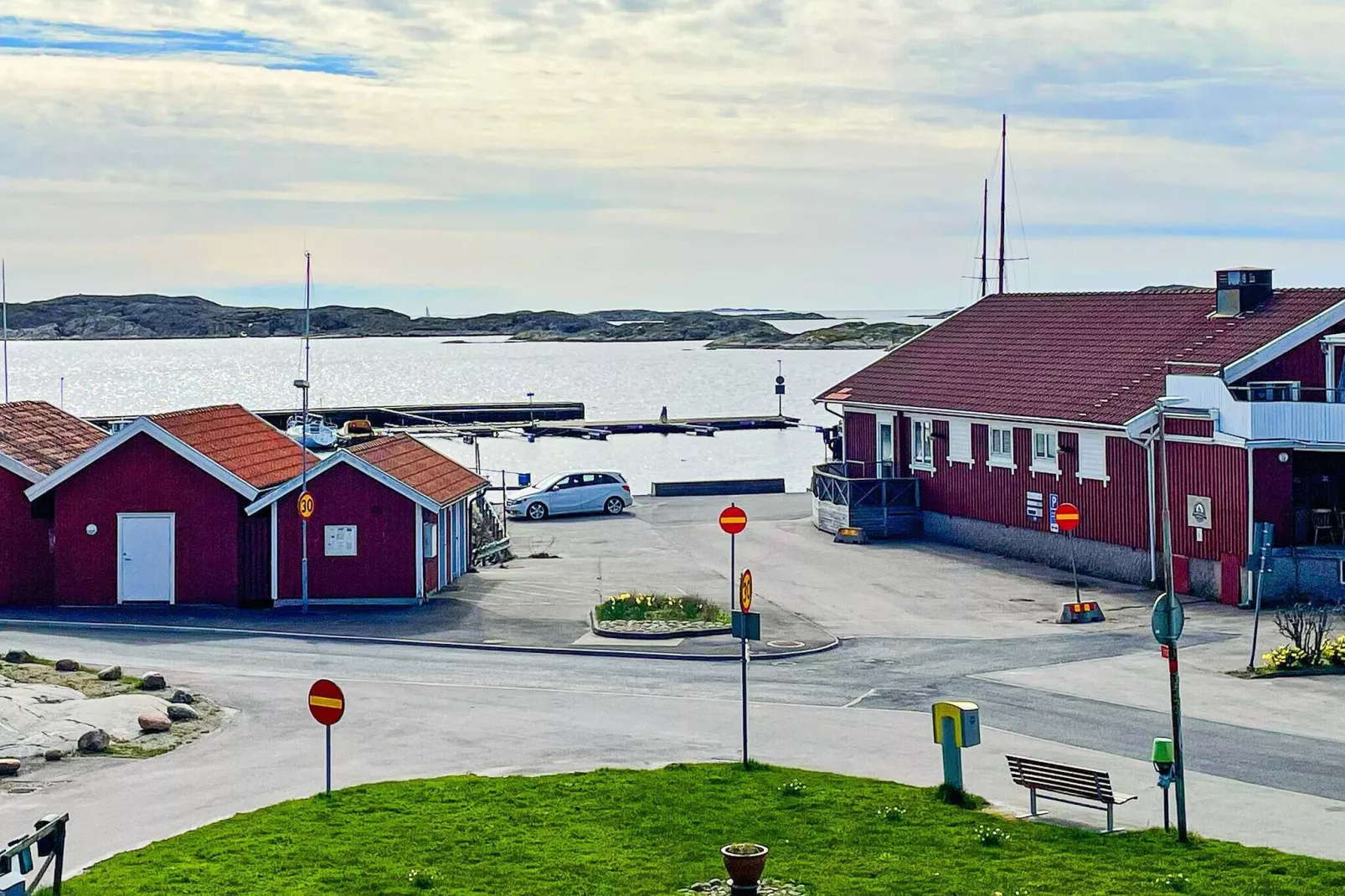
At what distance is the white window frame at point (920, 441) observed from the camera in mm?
47531

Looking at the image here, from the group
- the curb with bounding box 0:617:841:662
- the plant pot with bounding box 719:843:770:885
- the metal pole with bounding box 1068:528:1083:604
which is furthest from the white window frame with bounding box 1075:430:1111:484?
the plant pot with bounding box 719:843:770:885

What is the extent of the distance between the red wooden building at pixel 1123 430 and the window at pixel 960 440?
5 centimetres

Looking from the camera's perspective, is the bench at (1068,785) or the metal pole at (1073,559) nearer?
the bench at (1068,785)

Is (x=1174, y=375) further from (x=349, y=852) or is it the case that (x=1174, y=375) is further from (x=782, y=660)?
(x=349, y=852)

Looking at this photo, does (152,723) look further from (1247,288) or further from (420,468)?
(1247,288)

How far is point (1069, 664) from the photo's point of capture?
2922 centimetres

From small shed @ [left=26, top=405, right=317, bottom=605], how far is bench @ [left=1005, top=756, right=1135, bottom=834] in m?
21.3

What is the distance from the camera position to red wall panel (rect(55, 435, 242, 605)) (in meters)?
35.8

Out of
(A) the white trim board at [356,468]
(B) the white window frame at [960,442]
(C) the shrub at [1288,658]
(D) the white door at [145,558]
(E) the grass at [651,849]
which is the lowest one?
(E) the grass at [651,849]

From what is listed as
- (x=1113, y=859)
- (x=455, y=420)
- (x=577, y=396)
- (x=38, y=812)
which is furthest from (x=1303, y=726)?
(x=577, y=396)

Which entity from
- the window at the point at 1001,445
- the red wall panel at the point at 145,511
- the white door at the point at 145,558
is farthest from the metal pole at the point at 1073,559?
the white door at the point at 145,558

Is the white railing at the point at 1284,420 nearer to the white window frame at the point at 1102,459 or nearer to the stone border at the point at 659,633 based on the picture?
the white window frame at the point at 1102,459

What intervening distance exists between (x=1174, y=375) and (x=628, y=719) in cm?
1809

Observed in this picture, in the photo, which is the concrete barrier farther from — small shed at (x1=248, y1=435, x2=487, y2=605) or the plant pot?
the plant pot
